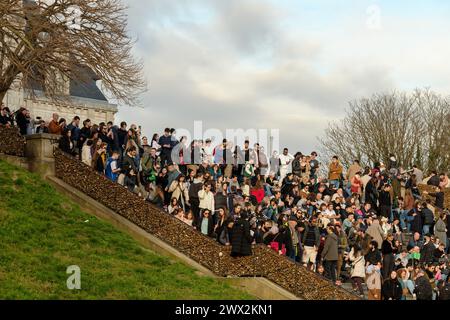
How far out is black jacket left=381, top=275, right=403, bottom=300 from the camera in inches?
1139

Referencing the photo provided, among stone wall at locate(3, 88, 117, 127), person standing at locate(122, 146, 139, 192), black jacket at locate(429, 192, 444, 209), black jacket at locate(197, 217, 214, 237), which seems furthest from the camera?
stone wall at locate(3, 88, 117, 127)

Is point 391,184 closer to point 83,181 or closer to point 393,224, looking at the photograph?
point 393,224

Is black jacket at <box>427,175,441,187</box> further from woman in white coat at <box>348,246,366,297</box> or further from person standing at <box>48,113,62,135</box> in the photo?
person standing at <box>48,113,62,135</box>

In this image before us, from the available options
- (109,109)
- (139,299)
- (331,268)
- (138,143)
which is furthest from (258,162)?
(109,109)

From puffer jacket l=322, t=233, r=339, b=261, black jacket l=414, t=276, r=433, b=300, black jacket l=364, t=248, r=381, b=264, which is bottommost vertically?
black jacket l=414, t=276, r=433, b=300

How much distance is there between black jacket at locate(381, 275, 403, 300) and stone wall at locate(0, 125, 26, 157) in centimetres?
1179

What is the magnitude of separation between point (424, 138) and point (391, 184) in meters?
27.4

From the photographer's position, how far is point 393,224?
3528 cm

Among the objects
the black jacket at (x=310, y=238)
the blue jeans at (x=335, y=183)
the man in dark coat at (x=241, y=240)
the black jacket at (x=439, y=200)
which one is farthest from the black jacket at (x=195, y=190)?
the black jacket at (x=439, y=200)

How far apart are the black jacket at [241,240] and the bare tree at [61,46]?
11.1 m

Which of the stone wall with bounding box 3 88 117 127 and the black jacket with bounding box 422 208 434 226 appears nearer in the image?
the black jacket with bounding box 422 208 434 226

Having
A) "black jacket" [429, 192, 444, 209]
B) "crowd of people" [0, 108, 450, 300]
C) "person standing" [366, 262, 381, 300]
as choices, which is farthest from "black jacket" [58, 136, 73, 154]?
"black jacket" [429, 192, 444, 209]

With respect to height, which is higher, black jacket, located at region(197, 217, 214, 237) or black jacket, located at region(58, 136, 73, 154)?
black jacket, located at region(58, 136, 73, 154)

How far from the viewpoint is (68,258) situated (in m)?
25.5
